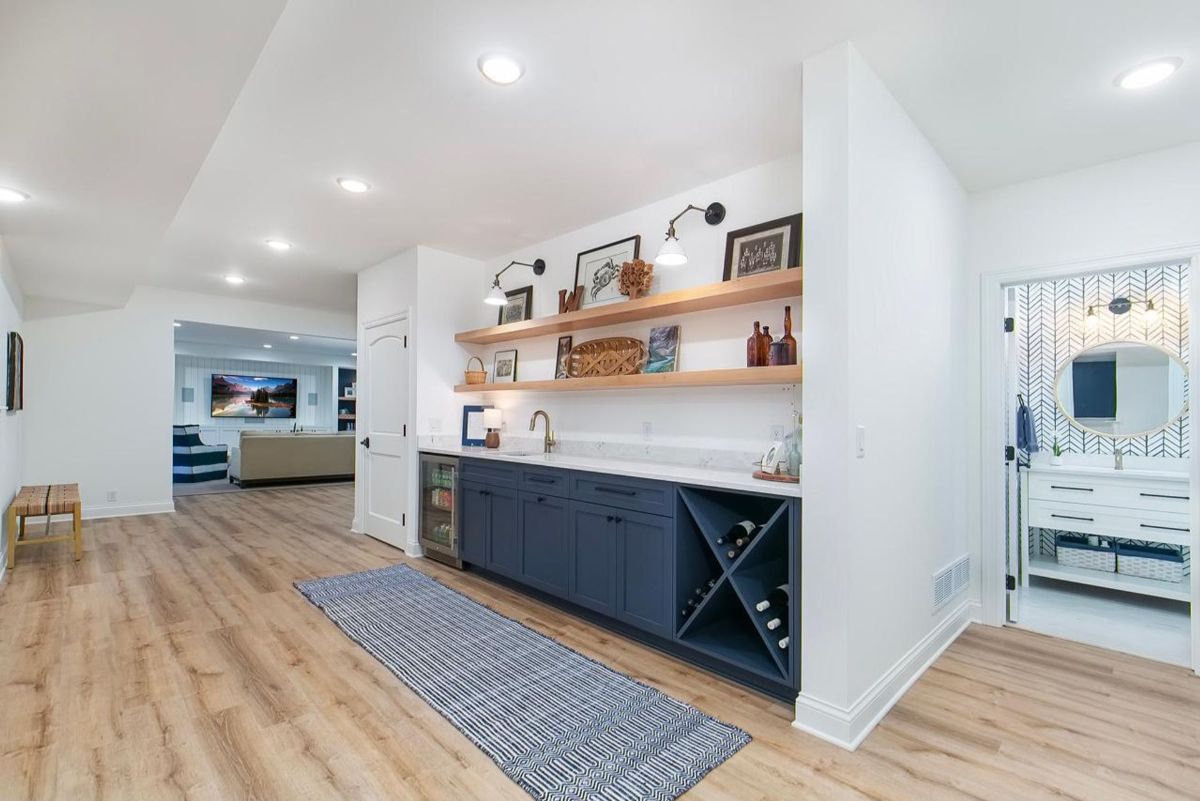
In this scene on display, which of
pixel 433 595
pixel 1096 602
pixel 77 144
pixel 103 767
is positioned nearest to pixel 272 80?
pixel 77 144

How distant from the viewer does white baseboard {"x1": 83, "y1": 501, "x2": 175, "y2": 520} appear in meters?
5.75

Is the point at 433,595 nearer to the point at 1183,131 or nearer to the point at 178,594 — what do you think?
the point at 178,594

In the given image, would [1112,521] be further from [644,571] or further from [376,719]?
[376,719]

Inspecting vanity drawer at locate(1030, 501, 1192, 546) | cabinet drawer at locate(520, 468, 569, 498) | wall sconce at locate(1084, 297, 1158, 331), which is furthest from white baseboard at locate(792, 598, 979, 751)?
wall sconce at locate(1084, 297, 1158, 331)

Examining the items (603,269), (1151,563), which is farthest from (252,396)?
(1151,563)

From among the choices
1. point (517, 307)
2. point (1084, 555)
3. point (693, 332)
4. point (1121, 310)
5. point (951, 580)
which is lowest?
point (1084, 555)

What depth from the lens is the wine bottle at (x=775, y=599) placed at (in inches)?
92.2

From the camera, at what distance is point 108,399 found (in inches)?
231

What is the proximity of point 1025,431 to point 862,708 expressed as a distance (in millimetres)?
3037

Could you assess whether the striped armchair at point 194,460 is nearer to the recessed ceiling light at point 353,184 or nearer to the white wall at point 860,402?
the recessed ceiling light at point 353,184

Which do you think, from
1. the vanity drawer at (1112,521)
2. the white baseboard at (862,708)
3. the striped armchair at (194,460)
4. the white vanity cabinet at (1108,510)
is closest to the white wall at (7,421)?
the striped armchair at (194,460)

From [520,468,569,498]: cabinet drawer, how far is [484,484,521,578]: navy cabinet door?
156 millimetres

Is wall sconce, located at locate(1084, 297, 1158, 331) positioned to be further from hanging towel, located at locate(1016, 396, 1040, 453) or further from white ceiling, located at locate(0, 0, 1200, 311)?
white ceiling, located at locate(0, 0, 1200, 311)

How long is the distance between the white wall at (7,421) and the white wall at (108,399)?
1.72 ft
